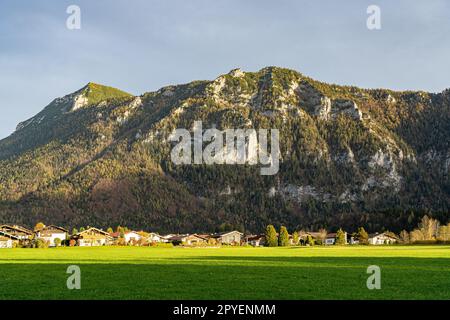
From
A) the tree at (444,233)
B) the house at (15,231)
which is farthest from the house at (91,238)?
the tree at (444,233)

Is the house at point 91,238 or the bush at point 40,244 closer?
the bush at point 40,244

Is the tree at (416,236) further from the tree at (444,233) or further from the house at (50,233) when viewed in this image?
the house at (50,233)

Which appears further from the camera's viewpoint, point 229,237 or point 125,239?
point 229,237

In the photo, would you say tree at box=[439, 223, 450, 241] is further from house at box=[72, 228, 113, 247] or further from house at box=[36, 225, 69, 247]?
house at box=[36, 225, 69, 247]

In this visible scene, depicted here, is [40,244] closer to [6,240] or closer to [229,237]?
[6,240]

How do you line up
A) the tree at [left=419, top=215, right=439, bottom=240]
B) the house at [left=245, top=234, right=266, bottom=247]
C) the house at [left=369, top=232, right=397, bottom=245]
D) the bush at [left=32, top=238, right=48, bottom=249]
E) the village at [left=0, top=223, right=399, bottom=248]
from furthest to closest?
1. the house at [left=245, top=234, right=266, bottom=247]
2. the house at [left=369, top=232, right=397, bottom=245]
3. the tree at [left=419, top=215, right=439, bottom=240]
4. the village at [left=0, top=223, right=399, bottom=248]
5. the bush at [left=32, top=238, right=48, bottom=249]

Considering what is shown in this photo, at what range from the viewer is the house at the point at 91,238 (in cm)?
14020

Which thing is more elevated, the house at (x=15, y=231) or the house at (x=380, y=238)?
the house at (x=15, y=231)

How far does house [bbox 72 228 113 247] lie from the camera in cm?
14020

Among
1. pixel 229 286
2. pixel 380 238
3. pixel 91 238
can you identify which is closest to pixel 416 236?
pixel 380 238

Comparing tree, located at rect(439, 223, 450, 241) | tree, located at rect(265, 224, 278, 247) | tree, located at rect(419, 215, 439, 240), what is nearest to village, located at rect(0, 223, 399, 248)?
tree, located at rect(265, 224, 278, 247)

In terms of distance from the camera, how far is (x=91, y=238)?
14450 centimetres

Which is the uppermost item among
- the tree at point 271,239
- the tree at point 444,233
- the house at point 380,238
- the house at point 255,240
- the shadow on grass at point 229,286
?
the shadow on grass at point 229,286

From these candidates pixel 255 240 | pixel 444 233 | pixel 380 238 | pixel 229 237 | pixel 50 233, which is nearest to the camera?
pixel 444 233
